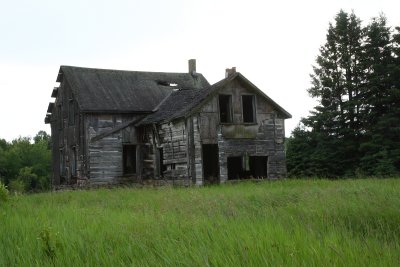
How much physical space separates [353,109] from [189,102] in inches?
508

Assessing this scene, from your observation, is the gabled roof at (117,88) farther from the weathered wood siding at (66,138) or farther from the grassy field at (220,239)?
the grassy field at (220,239)

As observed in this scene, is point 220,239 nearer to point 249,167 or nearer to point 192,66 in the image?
point 249,167

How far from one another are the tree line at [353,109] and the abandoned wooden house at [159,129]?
614 cm

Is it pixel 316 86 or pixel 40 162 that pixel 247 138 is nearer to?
pixel 316 86

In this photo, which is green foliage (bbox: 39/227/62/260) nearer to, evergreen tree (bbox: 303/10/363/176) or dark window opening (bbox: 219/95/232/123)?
dark window opening (bbox: 219/95/232/123)

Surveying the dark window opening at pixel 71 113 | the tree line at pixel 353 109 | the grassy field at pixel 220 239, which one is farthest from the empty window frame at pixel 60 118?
the grassy field at pixel 220 239

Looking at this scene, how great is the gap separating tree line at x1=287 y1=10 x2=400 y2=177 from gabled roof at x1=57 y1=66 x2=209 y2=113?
972 cm

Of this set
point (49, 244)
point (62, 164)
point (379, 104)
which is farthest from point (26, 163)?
point (49, 244)

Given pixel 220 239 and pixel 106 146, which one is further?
pixel 106 146

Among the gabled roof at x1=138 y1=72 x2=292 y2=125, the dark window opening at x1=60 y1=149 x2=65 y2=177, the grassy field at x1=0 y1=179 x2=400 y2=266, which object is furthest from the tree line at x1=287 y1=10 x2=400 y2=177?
the grassy field at x1=0 y1=179 x2=400 y2=266

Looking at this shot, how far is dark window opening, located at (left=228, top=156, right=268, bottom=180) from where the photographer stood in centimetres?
2206

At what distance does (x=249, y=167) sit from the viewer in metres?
23.6

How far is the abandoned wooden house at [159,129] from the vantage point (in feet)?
67.4

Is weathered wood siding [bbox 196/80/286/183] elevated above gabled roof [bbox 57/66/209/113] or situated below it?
below
